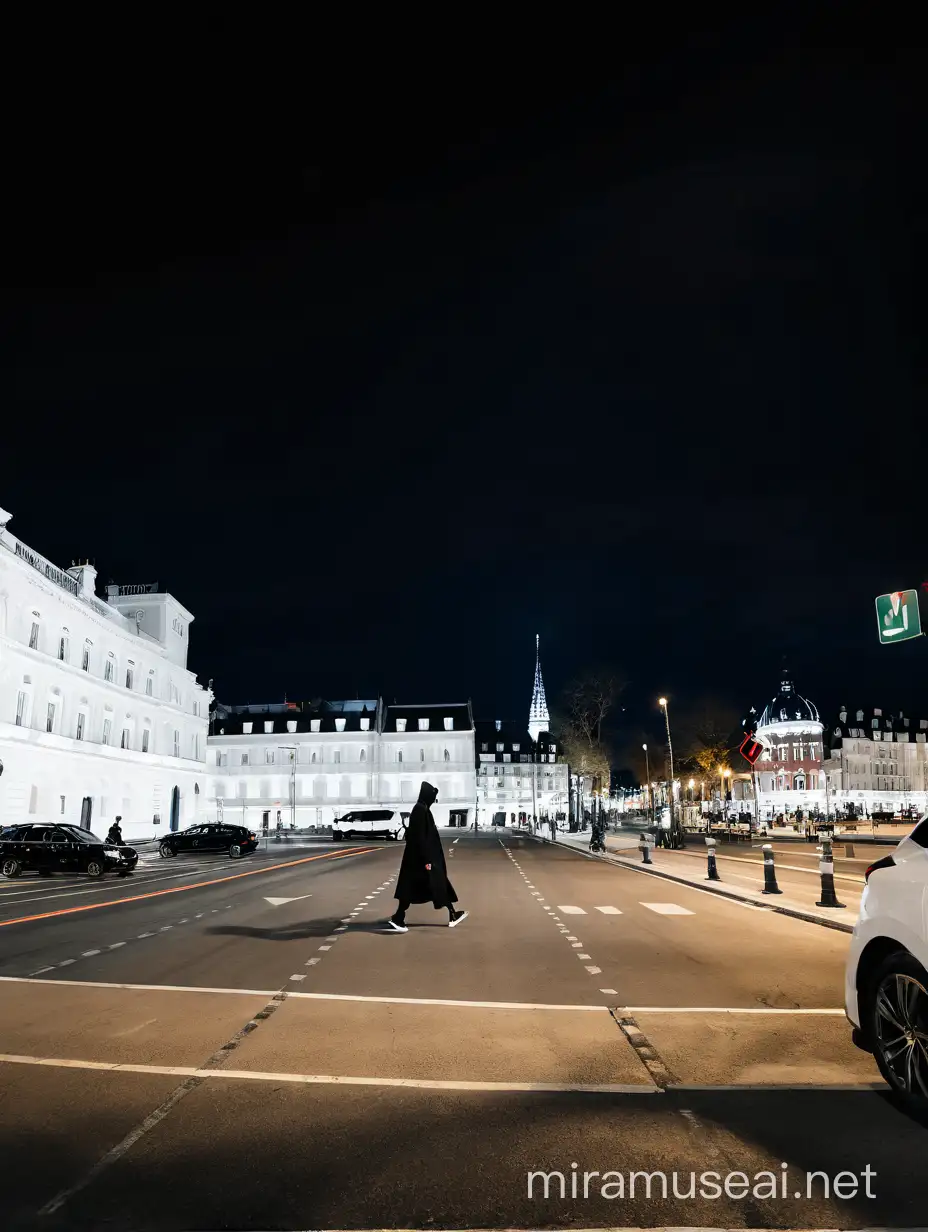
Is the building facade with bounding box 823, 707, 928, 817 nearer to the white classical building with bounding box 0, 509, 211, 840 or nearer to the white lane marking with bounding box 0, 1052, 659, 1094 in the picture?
the white classical building with bounding box 0, 509, 211, 840

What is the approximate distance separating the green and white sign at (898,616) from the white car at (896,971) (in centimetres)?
899

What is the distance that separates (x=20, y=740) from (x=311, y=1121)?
45.6 meters

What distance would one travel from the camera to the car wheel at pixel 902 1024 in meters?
5.39

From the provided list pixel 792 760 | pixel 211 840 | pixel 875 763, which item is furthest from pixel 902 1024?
pixel 875 763

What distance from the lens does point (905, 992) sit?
553 centimetres

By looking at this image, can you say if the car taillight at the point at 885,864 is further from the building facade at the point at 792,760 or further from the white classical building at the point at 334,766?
the building facade at the point at 792,760

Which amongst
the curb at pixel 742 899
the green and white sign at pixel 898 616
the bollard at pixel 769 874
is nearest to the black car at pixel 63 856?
the curb at pixel 742 899

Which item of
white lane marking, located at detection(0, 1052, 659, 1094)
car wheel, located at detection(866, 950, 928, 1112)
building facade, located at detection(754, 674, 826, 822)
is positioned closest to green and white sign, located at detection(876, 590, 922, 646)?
car wheel, located at detection(866, 950, 928, 1112)

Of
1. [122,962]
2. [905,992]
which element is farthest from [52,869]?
[905,992]

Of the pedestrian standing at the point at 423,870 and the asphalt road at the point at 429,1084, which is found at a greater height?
the pedestrian standing at the point at 423,870

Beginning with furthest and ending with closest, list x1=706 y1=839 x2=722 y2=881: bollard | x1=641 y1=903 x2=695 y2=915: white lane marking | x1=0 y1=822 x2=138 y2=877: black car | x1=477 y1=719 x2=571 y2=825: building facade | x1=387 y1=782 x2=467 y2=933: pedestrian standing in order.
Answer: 1. x1=477 y1=719 x2=571 y2=825: building facade
2. x1=0 y1=822 x2=138 y2=877: black car
3. x1=706 y1=839 x2=722 y2=881: bollard
4. x1=641 y1=903 x2=695 y2=915: white lane marking
5. x1=387 y1=782 x2=467 y2=933: pedestrian standing

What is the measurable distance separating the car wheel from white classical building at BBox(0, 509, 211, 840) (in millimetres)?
44906

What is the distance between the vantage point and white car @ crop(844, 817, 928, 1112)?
541 cm

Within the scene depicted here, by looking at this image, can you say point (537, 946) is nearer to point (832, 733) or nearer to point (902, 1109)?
point (902, 1109)
